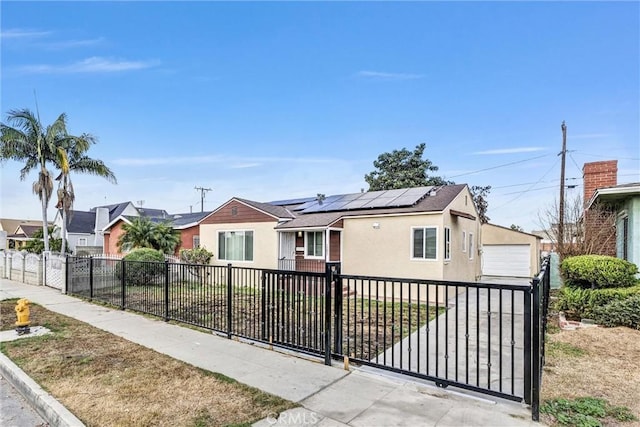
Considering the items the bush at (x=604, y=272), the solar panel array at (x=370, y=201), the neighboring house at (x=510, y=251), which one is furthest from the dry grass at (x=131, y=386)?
the neighboring house at (x=510, y=251)

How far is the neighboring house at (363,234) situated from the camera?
40.5ft

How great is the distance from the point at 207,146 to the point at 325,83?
797cm

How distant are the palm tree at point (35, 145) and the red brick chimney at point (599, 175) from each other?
76.6ft

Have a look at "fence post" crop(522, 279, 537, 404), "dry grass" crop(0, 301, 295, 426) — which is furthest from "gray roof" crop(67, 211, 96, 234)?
"fence post" crop(522, 279, 537, 404)

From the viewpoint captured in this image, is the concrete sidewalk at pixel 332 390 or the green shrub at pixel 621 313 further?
the green shrub at pixel 621 313

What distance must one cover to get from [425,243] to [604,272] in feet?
18.5

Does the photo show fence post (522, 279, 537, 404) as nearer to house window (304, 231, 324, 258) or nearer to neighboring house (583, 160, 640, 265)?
neighboring house (583, 160, 640, 265)

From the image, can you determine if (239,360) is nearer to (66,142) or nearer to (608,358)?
(608,358)

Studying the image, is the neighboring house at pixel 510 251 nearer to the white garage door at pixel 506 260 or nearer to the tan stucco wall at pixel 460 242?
the white garage door at pixel 506 260

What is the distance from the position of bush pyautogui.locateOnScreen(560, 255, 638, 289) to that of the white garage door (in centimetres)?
1411

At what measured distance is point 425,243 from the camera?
480 inches

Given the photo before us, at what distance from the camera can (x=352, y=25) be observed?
1088 cm

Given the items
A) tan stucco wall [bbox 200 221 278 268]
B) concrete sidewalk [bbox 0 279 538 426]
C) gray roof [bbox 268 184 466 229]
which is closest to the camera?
concrete sidewalk [bbox 0 279 538 426]

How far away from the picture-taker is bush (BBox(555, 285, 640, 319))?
21.9ft
